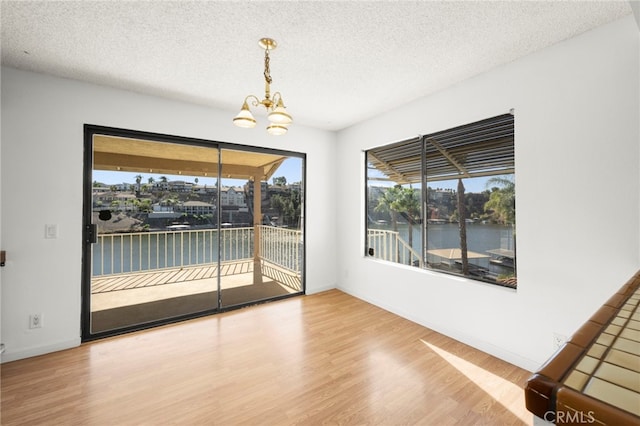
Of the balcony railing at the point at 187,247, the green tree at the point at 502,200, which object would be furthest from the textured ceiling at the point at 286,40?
the balcony railing at the point at 187,247

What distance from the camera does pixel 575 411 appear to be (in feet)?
1.25

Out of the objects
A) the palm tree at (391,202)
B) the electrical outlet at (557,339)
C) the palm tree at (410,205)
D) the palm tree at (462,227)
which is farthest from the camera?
the palm tree at (391,202)

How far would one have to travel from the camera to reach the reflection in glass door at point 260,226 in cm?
381

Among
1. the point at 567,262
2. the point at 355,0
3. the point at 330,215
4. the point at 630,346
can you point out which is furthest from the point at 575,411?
the point at 330,215

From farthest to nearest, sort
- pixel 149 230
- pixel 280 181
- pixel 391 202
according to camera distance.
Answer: pixel 280 181 → pixel 391 202 → pixel 149 230

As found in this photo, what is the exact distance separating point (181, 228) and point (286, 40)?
259 cm

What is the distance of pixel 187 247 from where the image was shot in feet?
13.4

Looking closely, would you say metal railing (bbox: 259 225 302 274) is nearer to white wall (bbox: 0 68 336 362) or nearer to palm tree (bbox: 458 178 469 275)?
white wall (bbox: 0 68 336 362)

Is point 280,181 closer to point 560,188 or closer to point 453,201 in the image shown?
point 453,201

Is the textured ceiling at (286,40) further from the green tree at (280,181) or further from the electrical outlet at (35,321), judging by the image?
the electrical outlet at (35,321)

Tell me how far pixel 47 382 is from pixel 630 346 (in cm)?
340

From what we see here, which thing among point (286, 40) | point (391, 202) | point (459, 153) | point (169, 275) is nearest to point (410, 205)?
point (391, 202)

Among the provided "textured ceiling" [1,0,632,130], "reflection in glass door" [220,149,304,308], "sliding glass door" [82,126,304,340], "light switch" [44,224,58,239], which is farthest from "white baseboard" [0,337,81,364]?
"textured ceiling" [1,0,632,130]

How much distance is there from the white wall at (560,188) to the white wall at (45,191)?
3.72 metres
